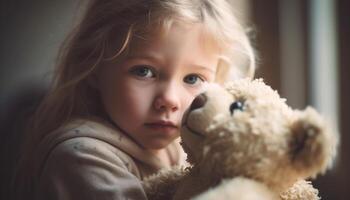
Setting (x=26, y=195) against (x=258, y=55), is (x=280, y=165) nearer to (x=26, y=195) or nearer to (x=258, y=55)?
(x=26, y=195)

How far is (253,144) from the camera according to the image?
0.47 meters

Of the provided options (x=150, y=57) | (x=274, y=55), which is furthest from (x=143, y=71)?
(x=274, y=55)

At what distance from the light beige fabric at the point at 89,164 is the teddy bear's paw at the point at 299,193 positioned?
193 mm

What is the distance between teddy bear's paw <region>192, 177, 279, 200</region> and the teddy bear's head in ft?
0.04

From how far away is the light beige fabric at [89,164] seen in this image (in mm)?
625

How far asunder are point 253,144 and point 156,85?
27 cm

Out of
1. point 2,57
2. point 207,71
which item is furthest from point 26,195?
point 207,71

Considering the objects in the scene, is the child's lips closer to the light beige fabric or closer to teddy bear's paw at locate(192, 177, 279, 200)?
the light beige fabric

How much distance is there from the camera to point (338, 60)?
96 cm

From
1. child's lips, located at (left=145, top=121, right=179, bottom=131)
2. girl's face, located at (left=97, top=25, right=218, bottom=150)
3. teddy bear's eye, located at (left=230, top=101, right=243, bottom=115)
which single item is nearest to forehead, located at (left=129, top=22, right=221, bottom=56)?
girl's face, located at (left=97, top=25, right=218, bottom=150)

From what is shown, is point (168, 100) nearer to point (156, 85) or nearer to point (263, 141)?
point (156, 85)

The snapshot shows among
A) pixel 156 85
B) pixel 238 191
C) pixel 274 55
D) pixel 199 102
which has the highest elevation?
pixel 274 55

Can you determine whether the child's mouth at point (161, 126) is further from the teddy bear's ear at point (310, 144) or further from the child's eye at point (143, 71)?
the teddy bear's ear at point (310, 144)

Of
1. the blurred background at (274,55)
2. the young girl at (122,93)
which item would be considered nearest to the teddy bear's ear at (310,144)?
the young girl at (122,93)
